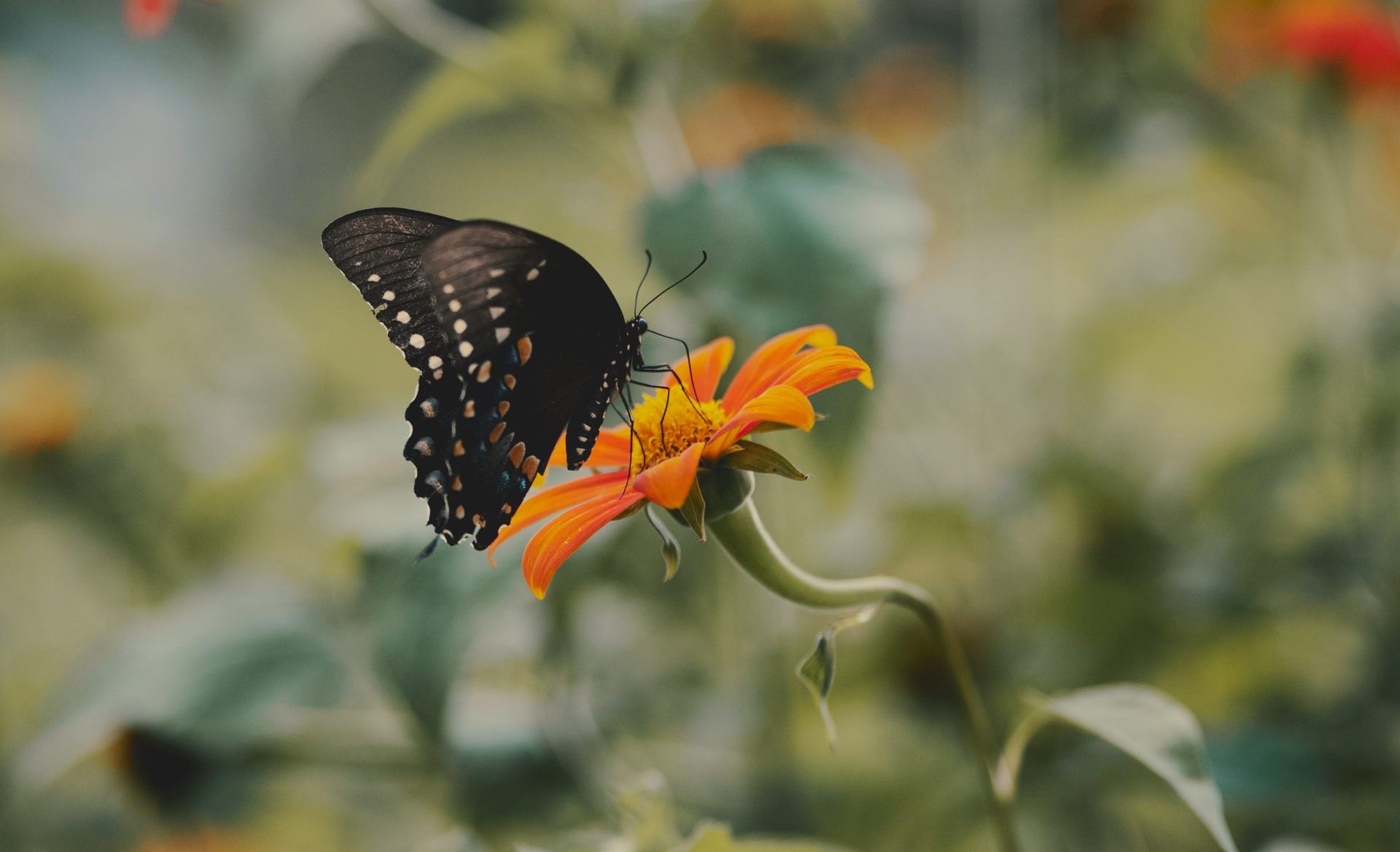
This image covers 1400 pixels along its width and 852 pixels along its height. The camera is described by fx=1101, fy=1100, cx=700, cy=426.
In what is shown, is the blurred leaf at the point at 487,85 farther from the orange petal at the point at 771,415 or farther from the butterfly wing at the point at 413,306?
the orange petal at the point at 771,415

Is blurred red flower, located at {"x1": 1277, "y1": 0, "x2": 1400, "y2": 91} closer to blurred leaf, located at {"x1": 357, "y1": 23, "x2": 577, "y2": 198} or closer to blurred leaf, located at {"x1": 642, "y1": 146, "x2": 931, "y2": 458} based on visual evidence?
blurred leaf, located at {"x1": 642, "y1": 146, "x2": 931, "y2": 458}

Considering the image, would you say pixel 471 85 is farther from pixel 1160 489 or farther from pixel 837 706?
pixel 1160 489

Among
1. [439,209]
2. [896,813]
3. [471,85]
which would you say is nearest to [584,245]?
[471,85]

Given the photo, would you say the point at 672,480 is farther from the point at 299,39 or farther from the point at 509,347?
the point at 299,39

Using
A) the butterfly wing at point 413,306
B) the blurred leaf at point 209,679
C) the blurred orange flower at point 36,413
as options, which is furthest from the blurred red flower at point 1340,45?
the blurred orange flower at point 36,413

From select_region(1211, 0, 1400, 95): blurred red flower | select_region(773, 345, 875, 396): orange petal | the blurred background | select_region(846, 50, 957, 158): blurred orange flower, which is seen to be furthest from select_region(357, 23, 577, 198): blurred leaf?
A: select_region(846, 50, 957, 158): blurred orange flower
